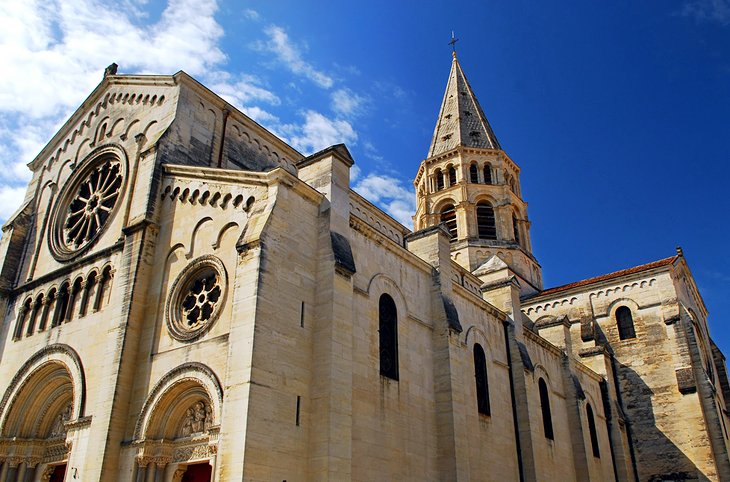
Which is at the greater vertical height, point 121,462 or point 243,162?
point 243,162

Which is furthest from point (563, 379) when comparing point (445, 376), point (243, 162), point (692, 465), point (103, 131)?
point (103, 131)

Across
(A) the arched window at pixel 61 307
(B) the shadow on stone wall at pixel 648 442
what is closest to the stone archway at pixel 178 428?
(A) the arched window at pixel 61 307

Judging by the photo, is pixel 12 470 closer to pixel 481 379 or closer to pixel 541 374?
pixel 481 379

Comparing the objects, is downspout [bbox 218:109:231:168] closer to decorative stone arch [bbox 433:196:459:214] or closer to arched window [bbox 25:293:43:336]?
arched window [bbox 25:293:43:336]

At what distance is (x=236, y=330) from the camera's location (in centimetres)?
1259

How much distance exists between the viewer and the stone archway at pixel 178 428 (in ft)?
43.7

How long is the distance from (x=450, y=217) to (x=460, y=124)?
7103mm

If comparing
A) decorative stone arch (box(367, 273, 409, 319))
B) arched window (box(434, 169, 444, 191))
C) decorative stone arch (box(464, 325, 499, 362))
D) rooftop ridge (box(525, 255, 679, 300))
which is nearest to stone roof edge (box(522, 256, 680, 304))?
rooftop ridge (box(525, 255, 679, 300))

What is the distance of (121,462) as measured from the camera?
1384cm

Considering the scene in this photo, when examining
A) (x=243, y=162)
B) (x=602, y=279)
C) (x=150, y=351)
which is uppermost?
(x=602, y=279)

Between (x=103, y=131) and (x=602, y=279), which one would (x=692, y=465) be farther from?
(x=103, y=131)

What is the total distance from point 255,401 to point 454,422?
722cm

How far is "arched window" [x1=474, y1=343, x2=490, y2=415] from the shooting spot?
20016 mm

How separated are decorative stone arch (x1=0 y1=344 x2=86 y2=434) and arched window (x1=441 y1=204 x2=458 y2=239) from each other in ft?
87.3
